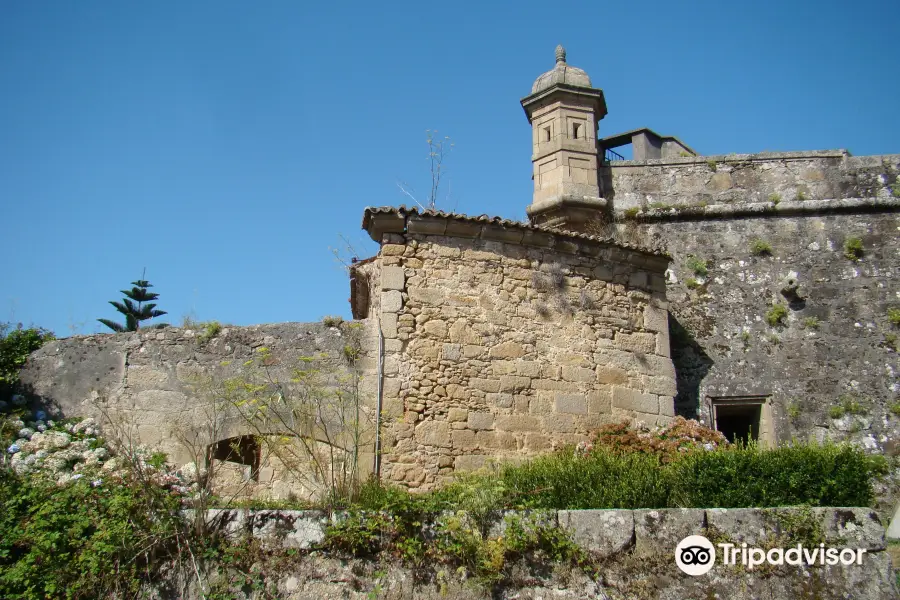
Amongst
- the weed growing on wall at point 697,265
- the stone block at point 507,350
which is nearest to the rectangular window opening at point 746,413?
the weed growing on wall at point 697,265

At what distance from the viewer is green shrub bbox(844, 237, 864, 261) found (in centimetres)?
1244

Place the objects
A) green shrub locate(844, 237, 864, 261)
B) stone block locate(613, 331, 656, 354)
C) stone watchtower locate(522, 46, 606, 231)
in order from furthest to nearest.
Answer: stone watchtower locate(522, 46, 606, 231) → green shrub locate(844, 237, 864, 261) → stone block locate(613, 331, 656, 354)

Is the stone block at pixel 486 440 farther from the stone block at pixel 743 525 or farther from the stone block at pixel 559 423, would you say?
the stone block at pixel 743 525

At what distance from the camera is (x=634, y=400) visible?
1062 centimetres

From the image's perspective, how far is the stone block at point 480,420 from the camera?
9.56 meters

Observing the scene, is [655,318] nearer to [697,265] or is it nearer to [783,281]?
[697,265]

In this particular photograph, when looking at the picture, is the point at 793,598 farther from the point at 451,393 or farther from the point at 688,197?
the point at 688,197

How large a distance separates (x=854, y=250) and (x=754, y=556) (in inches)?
280

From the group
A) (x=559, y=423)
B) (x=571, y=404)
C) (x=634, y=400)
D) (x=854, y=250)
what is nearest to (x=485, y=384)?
(x=559, y=423)

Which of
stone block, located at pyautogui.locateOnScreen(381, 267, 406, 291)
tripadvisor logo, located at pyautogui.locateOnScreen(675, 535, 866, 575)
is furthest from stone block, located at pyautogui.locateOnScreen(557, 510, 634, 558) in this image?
stone block, located at pyautogui.locateOnScreen(381, 267, 406, 291)

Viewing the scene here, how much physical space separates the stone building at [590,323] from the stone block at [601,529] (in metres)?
2.35

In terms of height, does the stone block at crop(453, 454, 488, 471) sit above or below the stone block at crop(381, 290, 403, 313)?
below

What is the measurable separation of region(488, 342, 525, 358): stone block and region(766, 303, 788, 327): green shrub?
4.40 metres

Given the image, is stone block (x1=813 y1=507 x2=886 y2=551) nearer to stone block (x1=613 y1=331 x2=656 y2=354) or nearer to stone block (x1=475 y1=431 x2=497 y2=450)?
stone block (x1=475 y1=431 x2=497 y2=450)
